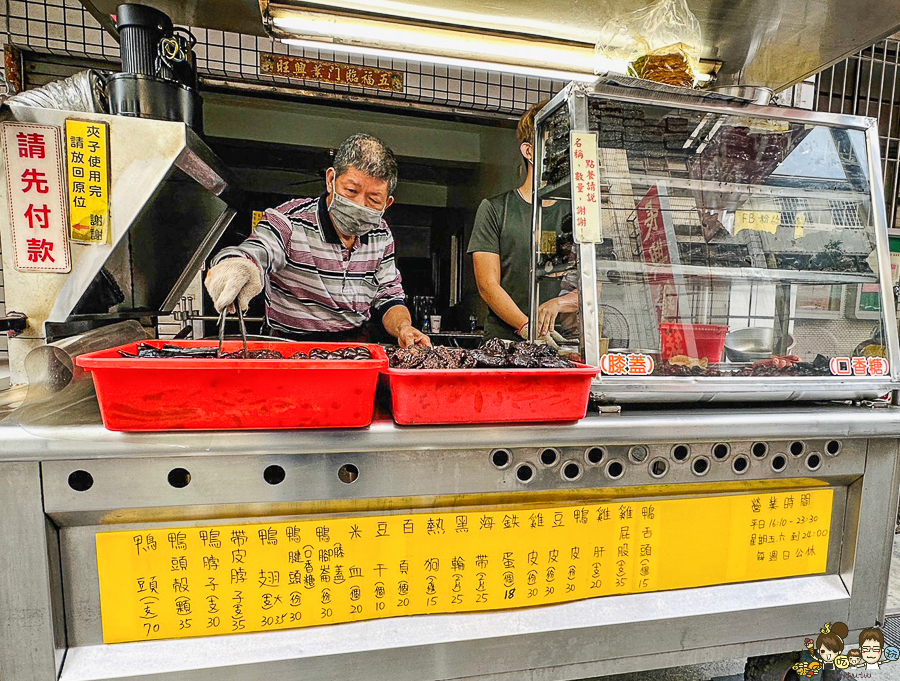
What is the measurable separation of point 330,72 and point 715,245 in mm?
2709

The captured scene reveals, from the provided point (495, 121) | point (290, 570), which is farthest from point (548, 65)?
point (290, 570)

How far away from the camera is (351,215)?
2.00 m

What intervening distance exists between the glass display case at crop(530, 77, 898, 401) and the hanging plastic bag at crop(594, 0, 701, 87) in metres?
0.17

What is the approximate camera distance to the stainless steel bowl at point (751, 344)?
5.07 feet

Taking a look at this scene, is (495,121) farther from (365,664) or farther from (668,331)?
(365,664)

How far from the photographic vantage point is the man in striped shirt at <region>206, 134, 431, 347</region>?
6.16ft

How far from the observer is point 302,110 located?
424 cm

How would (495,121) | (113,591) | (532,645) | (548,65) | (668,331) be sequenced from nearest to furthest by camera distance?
(113,591)
(532,645)
(668,331)
(548,65)
(495,121)

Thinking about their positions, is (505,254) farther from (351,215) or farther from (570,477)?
(570,477)

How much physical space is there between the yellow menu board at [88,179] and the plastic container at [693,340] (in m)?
1.59

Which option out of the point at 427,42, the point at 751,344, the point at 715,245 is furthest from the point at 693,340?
the point at 427,42

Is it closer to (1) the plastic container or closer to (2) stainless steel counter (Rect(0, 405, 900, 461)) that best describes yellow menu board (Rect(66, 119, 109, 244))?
(2) stainless steel counter (Rect(0, 405, 900, 461))

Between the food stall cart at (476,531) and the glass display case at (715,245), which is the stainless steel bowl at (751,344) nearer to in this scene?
the glass display case at (715,245)

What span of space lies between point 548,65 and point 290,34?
1.04 meters
